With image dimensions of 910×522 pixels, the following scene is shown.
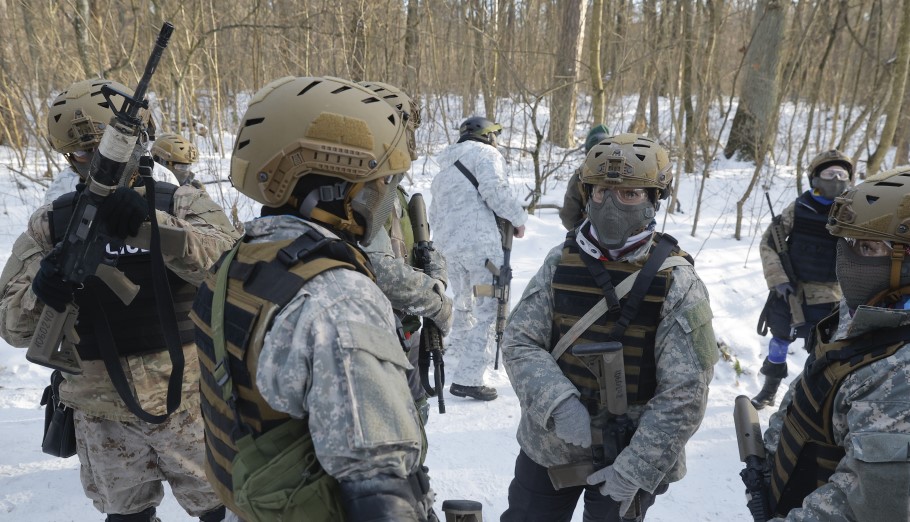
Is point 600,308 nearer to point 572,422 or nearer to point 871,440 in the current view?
point 572,422

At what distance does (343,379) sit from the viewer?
3.85 ft

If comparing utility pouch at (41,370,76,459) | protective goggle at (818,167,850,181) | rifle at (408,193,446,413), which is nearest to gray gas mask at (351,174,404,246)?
rifle at (408,193,446,413)

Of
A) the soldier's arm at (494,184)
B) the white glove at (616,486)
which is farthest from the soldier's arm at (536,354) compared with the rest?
the soldier's arm at (494,184)

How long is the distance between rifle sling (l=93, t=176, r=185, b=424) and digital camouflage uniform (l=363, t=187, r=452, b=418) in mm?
803

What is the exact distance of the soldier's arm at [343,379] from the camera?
1.16 m

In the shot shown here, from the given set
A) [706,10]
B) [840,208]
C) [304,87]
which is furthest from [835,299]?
[706,10]

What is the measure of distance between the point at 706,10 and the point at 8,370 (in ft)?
32.7

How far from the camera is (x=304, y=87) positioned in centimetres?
152

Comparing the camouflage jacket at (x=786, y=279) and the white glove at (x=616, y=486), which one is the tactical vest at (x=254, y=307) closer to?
the white glove at (x=616, y=486)

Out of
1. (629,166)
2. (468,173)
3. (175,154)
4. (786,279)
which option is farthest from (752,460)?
(175,154)

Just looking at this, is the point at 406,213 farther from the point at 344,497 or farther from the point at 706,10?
the point at 706,10

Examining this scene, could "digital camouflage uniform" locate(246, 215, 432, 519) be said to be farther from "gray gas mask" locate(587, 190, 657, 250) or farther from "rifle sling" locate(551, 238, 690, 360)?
"gray gas mask" locate(587, 190, 657, 250)

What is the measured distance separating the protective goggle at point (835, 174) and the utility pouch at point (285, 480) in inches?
167

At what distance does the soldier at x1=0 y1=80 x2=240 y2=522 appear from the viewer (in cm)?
232
